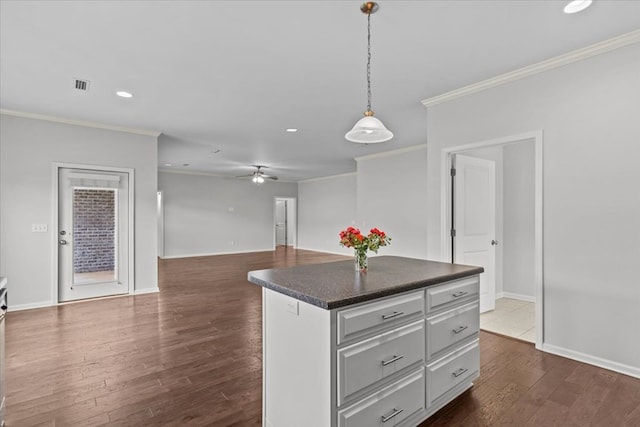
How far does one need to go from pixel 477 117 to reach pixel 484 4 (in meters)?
1.52

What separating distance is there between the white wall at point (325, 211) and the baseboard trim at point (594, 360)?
7.42m

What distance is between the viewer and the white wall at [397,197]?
698cm

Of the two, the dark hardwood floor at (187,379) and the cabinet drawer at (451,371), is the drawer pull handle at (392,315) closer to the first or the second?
the cabinet drawer at (451,371)

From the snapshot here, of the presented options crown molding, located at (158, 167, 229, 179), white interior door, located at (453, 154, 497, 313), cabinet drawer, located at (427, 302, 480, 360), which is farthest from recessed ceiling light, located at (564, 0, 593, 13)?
crown molding, located at (158, 167, 229, 179)

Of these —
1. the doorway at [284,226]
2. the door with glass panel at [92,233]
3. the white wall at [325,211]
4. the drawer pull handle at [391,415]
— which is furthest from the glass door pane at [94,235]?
the doorway at [284,226]

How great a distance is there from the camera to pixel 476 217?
4.10 metres

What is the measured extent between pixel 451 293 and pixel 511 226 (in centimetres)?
354

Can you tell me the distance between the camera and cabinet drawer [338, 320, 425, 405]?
5.08 ft

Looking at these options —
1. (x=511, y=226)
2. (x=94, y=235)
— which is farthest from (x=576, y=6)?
(x=94, y=235)

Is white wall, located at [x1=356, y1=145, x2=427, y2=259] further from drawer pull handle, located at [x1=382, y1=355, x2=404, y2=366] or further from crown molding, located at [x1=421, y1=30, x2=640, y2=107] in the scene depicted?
drawer pull handle, located at [x1=382, y1=355, x2=404, y2=366]

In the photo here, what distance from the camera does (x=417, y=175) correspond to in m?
6.98

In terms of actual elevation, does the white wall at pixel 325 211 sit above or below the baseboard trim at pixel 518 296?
above

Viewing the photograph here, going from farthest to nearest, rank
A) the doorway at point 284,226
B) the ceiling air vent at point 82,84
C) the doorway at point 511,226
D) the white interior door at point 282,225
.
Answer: the white interior door at point 282,225 → the doorway at point 284,226 → the ceiling air vent at point 82,84 → the doorway at point 511,226

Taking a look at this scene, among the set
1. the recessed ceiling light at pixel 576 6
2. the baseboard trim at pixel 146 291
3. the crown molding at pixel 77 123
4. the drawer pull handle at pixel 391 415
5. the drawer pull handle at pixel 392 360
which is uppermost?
the recessed ceiling light at pixel 576 6
